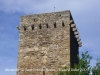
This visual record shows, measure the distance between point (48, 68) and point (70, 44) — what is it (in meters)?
1.86

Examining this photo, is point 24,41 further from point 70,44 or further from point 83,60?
point 83,60

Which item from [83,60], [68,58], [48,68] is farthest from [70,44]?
[83,60]

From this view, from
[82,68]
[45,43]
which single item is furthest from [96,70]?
[45,43]

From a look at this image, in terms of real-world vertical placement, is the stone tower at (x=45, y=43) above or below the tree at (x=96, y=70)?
above

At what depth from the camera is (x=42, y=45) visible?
12.8 metres

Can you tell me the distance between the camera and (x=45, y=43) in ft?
42.1

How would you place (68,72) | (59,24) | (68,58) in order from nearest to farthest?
(68,72) < (68,58) < (59,24)

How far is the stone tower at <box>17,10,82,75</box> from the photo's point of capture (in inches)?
485

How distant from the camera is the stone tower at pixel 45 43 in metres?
12.3

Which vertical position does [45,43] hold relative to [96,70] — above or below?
above

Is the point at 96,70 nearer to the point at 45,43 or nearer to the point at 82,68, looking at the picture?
the point at 82,68

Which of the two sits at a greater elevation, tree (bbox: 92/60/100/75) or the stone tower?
the stone tower

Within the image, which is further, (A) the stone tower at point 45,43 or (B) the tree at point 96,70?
(A) the stone tower at point 45,43

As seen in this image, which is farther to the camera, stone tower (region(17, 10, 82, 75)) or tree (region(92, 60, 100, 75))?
stone tower (region(17, 10, 82, 75))
